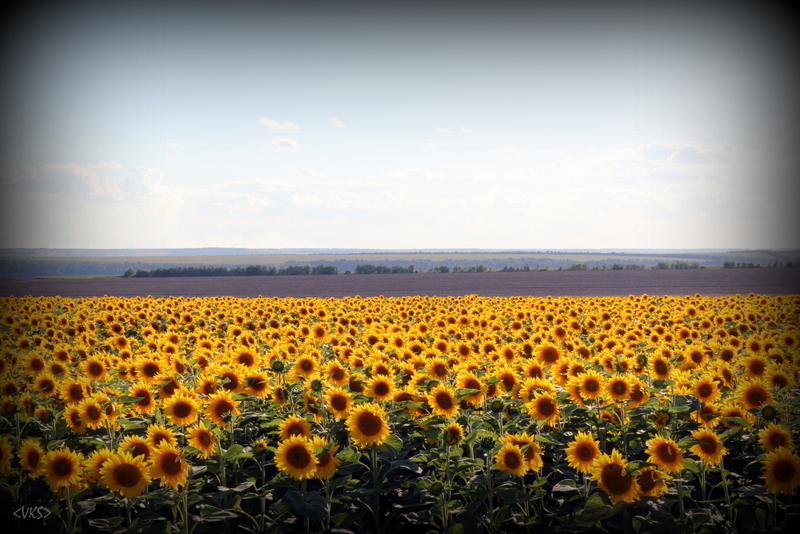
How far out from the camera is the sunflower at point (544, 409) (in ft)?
16.3

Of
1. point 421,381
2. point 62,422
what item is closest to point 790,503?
point 421,381

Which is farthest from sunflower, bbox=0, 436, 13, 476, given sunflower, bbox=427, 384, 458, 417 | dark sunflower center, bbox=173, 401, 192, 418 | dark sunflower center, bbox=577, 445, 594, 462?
dark sunflower center, bbox=577, 445, 594, 462

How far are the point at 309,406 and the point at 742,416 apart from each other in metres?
4.16

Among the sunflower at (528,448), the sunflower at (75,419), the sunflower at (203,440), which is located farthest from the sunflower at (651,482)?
the sunflower at (75,419)

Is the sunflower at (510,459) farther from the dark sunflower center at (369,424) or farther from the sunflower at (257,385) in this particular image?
the sunflower at (257,385)

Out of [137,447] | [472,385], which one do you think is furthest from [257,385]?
[472,385]

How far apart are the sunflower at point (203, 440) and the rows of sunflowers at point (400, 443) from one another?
0.02m

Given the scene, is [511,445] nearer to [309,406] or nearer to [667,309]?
[309,406]

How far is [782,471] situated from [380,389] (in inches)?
134

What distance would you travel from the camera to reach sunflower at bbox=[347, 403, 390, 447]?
4.55 meters

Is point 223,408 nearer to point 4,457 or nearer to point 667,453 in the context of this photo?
point 4,457

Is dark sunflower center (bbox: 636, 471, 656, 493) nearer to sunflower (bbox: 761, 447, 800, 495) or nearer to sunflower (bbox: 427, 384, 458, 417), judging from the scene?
sunflower (bbox: 761, 447, 800, 495)

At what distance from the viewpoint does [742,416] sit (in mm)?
5059

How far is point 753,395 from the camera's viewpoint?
17.6ft
